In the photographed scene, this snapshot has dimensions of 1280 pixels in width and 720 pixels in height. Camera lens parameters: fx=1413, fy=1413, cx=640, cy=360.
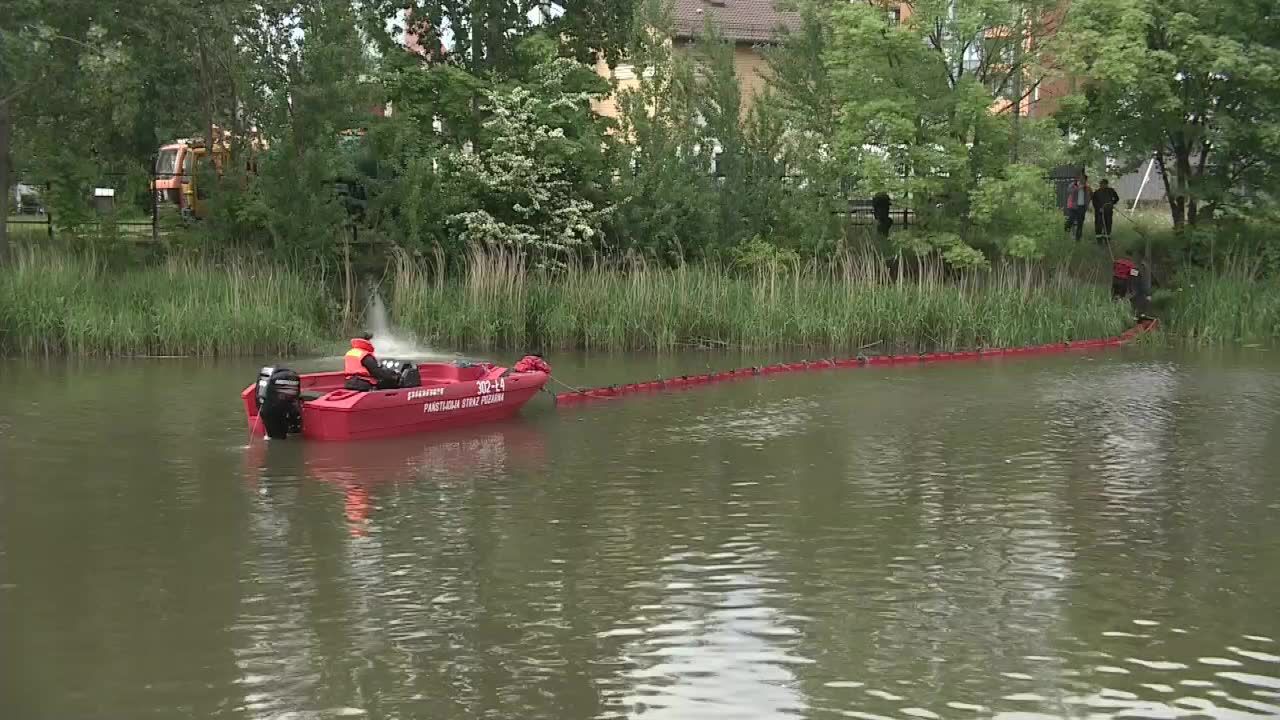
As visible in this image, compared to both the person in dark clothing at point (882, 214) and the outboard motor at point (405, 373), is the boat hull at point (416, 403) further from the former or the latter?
the person in dark clothing at point (882, 214)

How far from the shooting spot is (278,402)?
15.3m

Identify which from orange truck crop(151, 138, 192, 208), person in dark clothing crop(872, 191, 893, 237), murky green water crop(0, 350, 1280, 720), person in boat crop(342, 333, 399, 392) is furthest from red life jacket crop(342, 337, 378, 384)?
orange truck crop(151, 138, 192, 208)

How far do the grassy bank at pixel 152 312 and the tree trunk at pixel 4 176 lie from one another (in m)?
2.29

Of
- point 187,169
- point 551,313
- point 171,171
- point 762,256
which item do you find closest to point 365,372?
point 551,313

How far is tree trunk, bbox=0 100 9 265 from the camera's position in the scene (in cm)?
2789

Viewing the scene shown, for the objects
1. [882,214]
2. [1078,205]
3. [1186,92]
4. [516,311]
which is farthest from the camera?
[1078,205]

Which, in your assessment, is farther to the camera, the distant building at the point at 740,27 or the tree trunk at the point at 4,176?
the distant building at the point at 740,27

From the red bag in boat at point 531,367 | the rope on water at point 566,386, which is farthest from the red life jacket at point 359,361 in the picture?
the rope on water at point 566,386

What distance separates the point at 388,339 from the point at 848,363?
8571 millimetres

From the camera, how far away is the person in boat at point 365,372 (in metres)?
16.4

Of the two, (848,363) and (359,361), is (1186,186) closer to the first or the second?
(848,363)

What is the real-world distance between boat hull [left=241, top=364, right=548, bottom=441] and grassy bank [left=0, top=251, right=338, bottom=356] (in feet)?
23.5

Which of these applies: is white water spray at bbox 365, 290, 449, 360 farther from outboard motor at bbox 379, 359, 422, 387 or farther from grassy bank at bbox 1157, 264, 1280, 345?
grassy bank at bbox 1157, 264, 1280, 345

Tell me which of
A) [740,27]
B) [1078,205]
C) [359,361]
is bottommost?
[359,361]
